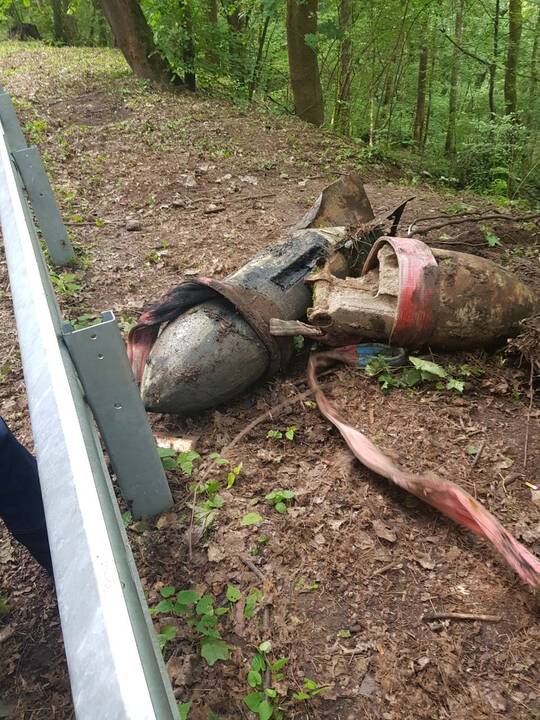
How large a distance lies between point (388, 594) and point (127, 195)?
5.20 metres

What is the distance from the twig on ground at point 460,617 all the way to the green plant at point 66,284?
3.47 metres

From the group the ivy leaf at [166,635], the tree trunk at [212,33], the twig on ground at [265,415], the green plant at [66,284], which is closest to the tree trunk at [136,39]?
the tree trunk at [212,33]

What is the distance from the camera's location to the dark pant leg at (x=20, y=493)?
179 cm

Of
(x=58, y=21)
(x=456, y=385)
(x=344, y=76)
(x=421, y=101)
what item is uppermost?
(x=58, y=21)

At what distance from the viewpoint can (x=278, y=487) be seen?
8.73 feet

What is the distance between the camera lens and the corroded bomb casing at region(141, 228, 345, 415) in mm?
3033

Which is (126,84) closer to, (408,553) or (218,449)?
(218,449)

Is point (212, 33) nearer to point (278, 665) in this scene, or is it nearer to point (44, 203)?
point (44, 203)

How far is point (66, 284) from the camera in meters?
4.32

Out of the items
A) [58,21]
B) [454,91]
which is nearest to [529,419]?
[454,91]

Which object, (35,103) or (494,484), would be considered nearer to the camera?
(494,484)

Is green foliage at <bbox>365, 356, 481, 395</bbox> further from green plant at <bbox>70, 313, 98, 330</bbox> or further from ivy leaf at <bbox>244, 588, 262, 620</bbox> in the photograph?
green plant at <bbox>70, 313, 98, 330</bbox>

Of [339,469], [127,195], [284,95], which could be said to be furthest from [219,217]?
[284,95]

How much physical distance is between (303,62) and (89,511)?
33.9 ft
